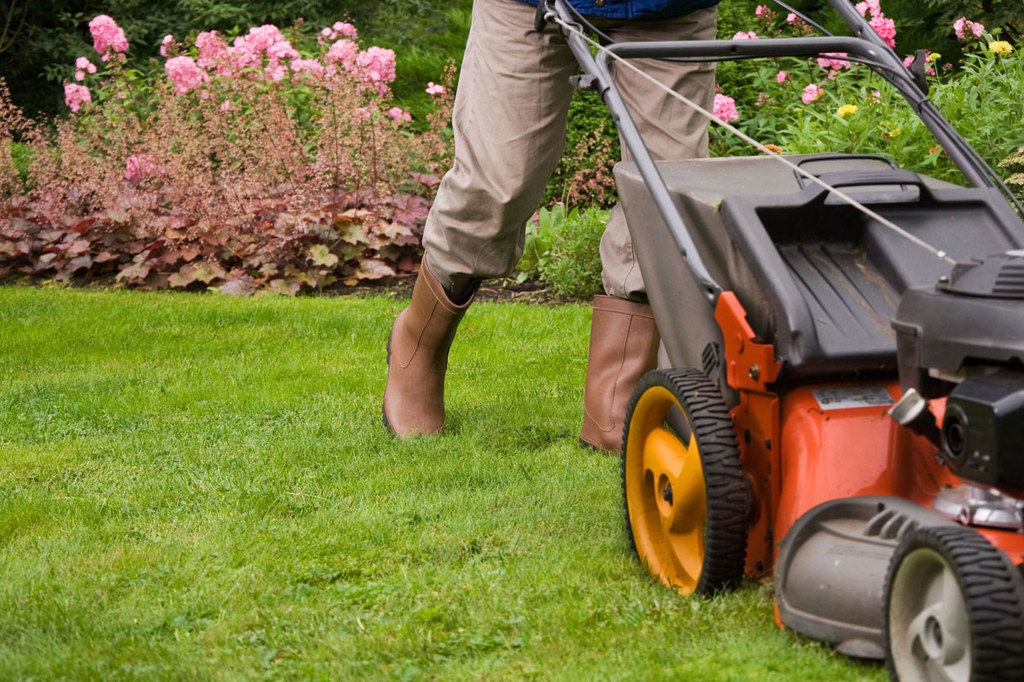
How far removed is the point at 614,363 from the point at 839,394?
1247mm

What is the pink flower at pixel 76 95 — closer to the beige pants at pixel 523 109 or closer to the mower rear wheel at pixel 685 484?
the beige pants at pixel 523 109

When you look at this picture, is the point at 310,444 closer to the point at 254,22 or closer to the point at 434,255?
the point at 434,255

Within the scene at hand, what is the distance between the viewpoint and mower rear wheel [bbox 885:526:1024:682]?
56.4 inches

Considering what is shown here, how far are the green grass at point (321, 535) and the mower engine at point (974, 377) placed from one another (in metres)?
0.31

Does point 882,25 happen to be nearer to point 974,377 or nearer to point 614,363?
point 614,363

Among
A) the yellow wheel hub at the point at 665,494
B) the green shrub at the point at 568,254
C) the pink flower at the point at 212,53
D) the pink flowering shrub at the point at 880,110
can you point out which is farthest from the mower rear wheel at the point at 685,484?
the pink flower at the point at 212,53

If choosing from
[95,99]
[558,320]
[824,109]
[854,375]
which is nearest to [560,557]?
[854,375]

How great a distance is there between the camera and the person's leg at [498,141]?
9.62 feet

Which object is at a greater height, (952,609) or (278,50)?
(278,50)

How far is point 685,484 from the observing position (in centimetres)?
204

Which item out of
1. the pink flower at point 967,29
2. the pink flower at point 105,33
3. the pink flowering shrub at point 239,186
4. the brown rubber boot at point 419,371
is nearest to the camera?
the brown rubber boot at point 419,371

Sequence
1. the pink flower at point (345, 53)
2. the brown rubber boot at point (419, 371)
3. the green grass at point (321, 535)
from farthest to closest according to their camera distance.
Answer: the pink flower at point (345, 53) < the brown rubber boot at point (419, 371) < the green grass at point (321, 535)

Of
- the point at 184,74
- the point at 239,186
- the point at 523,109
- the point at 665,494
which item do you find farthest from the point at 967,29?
the point at 665,494

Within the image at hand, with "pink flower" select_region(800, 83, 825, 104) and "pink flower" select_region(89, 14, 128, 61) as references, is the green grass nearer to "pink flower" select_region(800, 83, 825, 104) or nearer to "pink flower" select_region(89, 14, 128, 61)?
"pink flower" select_region(800, 83, 825, 104)
